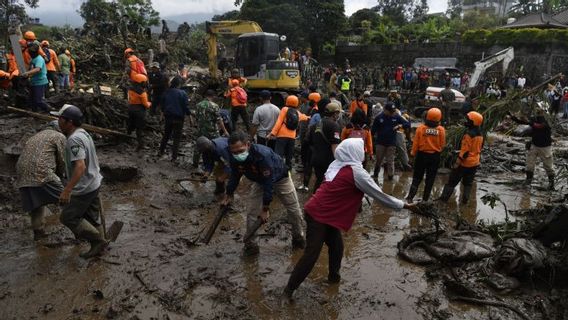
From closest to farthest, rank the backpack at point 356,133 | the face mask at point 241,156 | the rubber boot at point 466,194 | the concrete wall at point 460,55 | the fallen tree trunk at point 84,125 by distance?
the face mask at point 241,156 → the backpack at point 356,133 → the rubber boot at point 466,194 → the fallen tree trunk at point 84,125 → the concrete wall at point 460,55

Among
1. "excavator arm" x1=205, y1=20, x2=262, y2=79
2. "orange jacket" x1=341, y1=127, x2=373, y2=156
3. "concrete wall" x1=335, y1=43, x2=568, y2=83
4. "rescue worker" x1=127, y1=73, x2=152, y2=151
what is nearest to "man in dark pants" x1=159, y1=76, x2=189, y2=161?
"rescue worker" x1=127, y1=73, x2=152, y2=151

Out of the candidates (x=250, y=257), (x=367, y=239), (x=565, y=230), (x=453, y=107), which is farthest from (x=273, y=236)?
(x=453, y=107)

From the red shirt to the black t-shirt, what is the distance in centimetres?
207

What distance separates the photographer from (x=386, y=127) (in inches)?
317

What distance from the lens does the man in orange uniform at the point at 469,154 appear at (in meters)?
6.82

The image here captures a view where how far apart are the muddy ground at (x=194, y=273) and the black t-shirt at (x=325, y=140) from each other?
1.07m

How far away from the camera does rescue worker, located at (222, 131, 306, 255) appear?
436 cm

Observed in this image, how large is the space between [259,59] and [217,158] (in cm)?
1085

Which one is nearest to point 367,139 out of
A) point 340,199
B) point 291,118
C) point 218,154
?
point 291,118

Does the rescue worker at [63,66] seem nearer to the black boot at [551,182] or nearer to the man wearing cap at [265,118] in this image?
the man wearing cap at [265,118]

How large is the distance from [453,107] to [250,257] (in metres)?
13.4

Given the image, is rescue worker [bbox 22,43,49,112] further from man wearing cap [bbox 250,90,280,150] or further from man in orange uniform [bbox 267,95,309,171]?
man in orange uniform [bbox 267,95,309,171]

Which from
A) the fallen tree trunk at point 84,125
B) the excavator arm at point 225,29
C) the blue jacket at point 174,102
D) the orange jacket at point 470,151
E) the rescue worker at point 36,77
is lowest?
the orange jacket at point 470,151

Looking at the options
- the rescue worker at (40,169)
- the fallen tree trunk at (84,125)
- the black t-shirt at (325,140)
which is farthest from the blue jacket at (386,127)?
the rescue worker at (40,169)
